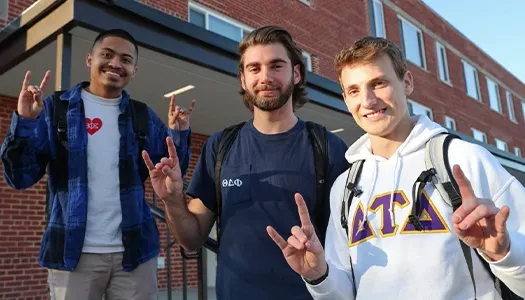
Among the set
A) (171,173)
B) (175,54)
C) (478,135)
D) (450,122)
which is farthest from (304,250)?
(478,135)

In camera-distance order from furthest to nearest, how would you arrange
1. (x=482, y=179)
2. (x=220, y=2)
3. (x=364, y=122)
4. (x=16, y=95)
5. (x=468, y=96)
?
(x=468, y=96) < (x=220, y=2) < (x=16, y=95) < (x=364, y=122) < (x=482, y=179)

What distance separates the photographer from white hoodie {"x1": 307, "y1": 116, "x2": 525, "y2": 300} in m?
1.41

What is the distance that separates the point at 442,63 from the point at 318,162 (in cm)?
1718

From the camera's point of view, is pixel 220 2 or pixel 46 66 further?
pixel 220 2

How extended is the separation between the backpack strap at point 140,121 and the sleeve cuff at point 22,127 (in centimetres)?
54

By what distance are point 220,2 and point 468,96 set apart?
1350cm

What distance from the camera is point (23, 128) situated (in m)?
2.22

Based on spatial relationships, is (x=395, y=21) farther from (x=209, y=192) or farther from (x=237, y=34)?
(x=209, y=192)

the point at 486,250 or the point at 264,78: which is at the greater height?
the point at 264,78

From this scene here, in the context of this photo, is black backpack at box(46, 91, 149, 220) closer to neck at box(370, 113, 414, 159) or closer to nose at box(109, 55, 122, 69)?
nose at box(109, 55, 122, 69)

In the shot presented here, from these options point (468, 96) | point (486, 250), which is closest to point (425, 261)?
point (486, 250)

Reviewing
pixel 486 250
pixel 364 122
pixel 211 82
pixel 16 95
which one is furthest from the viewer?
pixel 16 95

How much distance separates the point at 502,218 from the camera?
1.22 m

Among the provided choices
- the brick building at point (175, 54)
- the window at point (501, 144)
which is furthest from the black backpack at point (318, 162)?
the window at point (501, 144)
